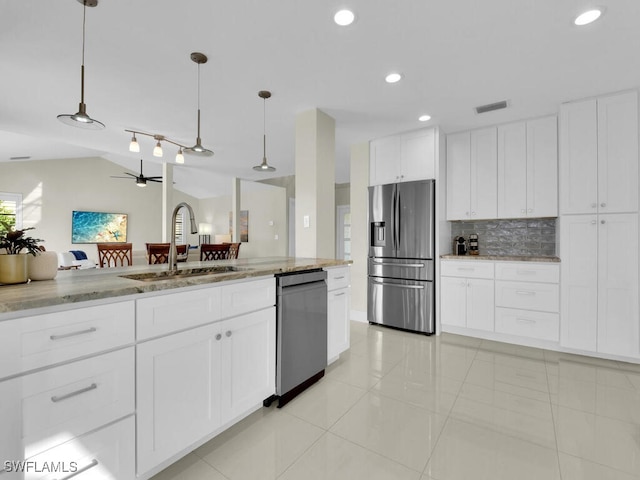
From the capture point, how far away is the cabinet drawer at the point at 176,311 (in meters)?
1.25

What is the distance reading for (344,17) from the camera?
1803mm

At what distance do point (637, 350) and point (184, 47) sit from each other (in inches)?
177

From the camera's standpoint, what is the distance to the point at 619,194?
106 inches

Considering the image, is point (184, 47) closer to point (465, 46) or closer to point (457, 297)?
point (465, 46)

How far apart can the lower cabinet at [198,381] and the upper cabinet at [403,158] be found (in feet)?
8.59

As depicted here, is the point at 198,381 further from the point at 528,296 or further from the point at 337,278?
the point at 528,296

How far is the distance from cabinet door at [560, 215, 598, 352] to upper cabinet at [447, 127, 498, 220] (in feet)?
2.52

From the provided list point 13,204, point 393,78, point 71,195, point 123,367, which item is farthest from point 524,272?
point 13,204

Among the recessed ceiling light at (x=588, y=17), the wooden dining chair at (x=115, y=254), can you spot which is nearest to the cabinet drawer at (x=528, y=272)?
the recessed ceiling light at (x=588, y=17)

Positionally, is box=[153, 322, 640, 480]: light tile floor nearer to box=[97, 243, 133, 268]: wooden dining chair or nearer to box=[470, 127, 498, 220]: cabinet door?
box=[470, 127, 498, 220]: cabinet door

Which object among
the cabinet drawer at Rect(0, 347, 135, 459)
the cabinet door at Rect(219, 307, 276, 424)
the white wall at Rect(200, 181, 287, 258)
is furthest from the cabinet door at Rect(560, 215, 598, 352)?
the white wall at Rect(200, 181, 287, 258)

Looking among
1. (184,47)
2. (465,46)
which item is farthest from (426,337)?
(184,47)

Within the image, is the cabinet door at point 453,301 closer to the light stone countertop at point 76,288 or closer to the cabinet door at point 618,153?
the cabinet door at point 618,153

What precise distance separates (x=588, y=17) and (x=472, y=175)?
6.30ft
